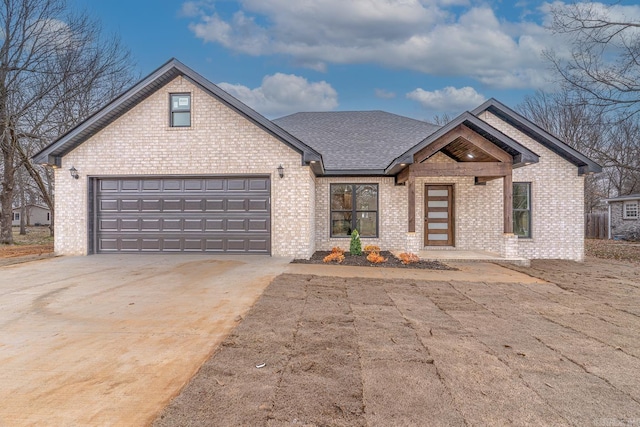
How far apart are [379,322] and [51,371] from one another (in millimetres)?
3461

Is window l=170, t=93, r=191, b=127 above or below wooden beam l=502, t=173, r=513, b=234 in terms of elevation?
above

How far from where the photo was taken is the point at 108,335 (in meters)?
3.88

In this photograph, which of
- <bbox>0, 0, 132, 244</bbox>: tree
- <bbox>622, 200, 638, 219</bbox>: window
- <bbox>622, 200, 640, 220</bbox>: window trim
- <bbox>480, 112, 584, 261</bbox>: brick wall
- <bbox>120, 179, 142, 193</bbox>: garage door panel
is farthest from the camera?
<bbox>622, 200, 638, 219</bbox>: window

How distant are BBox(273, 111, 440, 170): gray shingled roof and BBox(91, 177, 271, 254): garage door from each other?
310cm

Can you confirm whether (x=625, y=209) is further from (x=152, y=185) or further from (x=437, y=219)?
(x=152, y=185)

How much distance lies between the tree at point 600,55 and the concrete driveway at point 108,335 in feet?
46.6

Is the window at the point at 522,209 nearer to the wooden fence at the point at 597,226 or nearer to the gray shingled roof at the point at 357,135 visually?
the gray shingled roof at the point at 357,135

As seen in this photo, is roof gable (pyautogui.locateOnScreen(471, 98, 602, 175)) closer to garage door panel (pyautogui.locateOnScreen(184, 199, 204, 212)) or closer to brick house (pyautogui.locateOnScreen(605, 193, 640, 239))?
garage door panel (pyautogui.locateOnScreen(184, 199, 204, 212))

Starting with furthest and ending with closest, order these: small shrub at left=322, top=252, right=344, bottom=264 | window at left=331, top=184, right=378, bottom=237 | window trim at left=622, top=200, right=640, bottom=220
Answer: window trim at left=622, top=200, right=640, bottom=220, window at left=331, top=184, right=378, bottom=237, small shrub at left=322, top=252, right=344, bottom=264

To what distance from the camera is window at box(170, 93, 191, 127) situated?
10.1 metres

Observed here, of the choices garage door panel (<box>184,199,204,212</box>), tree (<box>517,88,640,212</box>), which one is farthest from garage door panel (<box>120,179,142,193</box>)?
tree (<box>517,88,640,212</box>)

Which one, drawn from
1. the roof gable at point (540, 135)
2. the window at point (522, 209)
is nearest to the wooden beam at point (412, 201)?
the roof gable at point (540, 135)

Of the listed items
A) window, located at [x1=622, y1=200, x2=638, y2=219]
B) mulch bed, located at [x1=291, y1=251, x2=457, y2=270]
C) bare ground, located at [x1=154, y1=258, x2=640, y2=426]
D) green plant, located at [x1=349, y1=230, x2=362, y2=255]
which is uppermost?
window, located at [x1=622, y1=200, x2=638, y2=219]

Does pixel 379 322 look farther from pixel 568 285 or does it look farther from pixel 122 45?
pixel 122 45
